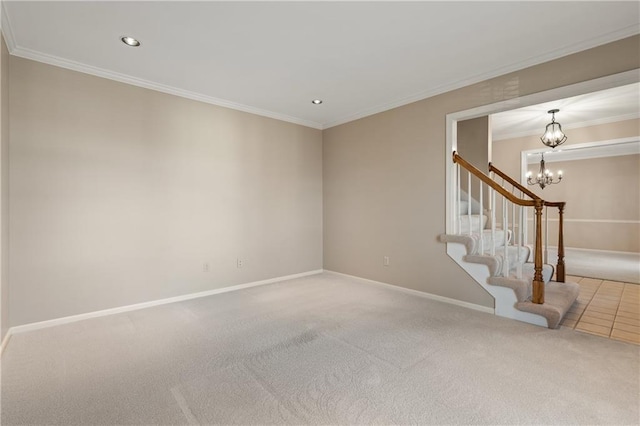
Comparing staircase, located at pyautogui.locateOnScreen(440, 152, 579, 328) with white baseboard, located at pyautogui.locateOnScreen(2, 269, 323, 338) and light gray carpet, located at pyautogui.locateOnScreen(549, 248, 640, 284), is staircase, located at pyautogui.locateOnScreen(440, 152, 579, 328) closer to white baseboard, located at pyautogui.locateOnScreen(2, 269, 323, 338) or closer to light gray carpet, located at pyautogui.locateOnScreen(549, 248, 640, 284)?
light gray carpet, located at pyautogui.locateOnScreen(549, 248, 640, 284)

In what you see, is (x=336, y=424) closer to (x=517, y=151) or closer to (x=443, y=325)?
(x=443, y=325)

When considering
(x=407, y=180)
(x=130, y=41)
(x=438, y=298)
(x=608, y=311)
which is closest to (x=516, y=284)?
(x=438, y=298)

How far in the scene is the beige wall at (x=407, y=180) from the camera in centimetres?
287

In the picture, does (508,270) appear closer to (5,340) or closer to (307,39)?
(307,39)

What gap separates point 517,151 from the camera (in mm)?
6312

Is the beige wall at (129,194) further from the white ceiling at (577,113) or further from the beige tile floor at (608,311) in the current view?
the white ceiling at (577,113)

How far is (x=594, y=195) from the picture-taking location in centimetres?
760

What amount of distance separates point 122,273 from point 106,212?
2.29 ft

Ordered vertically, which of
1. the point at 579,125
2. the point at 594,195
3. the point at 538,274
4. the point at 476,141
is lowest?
the point at 538,274

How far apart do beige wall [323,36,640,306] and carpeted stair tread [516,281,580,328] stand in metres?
0.40

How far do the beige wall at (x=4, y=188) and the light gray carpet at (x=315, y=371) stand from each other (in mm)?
331

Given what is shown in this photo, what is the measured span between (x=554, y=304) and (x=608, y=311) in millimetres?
871

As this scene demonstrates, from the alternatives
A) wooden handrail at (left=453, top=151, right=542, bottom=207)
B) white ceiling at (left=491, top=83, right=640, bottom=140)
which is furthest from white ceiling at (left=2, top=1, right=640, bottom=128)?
white ceiling at (left=491, top=83, right=640, bottom=140)

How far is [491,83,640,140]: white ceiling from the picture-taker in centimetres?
423
